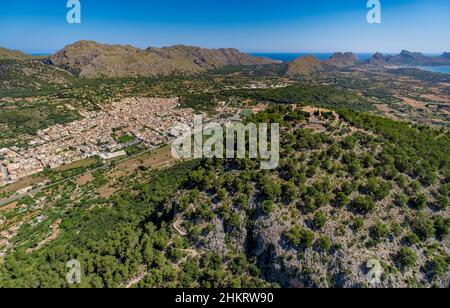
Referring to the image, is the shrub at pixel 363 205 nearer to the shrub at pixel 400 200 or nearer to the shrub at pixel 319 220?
the shrub at pixel 400 200

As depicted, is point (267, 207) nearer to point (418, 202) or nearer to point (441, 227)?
point (418, 202)

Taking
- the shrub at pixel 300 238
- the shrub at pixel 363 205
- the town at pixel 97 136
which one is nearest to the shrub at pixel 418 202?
the shrub at pixel 363 205

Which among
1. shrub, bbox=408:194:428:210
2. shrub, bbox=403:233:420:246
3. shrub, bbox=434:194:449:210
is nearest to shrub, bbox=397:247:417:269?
shrub, bbox=403:233:420:246

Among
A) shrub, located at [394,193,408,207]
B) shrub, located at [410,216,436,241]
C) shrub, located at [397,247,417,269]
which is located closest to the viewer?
shrub, located at [397,247,417,269]

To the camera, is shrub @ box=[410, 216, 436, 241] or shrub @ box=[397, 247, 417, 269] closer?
shrub @ box=[397, 247, 417, 269]

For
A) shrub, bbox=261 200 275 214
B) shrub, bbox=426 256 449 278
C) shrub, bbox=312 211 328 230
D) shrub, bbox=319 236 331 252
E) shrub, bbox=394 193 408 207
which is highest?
shrub, bbox=394 193 408 207

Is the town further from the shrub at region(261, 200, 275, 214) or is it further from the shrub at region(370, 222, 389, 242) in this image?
the shrub at region(370, 222, 389, 242)

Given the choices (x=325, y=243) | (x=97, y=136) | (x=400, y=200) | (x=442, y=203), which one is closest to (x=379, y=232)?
(x=400, y=200)

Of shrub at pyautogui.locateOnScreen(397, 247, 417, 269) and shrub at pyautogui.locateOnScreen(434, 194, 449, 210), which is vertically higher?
shrub at pyautogui.locateOnScreen(434, 194, 449, 210)
